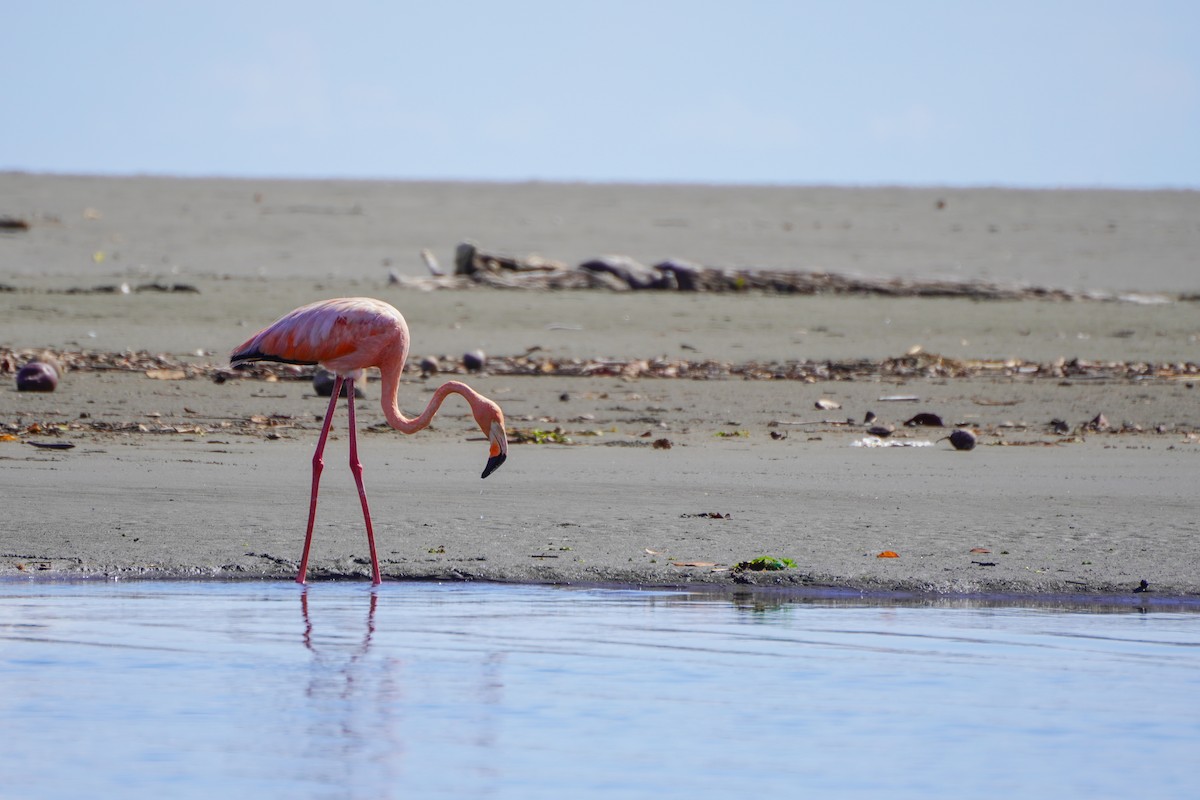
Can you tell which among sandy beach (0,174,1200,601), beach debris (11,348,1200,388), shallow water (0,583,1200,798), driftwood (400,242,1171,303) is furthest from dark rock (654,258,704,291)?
shallow water (0,583,1200,798)

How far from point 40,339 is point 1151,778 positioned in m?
12.0

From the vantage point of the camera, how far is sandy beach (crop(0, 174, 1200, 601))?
780 centimetres

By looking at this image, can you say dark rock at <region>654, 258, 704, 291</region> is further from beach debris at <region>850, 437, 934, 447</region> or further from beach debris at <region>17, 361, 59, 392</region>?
beach debris at <region>17, 361, 59, 392</region>

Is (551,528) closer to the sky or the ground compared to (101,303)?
closer to the ground

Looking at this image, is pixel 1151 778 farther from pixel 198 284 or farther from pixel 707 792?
pixel 198 284

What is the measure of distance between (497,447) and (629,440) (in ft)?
12.0

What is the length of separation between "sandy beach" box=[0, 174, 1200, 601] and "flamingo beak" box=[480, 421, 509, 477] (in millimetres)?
452

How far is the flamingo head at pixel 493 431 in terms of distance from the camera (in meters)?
7.60

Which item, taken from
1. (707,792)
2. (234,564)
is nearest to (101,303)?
(234,564)

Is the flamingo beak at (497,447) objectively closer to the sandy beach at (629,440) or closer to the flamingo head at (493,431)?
the flamingo head at (493,431)

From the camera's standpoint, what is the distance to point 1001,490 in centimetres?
946

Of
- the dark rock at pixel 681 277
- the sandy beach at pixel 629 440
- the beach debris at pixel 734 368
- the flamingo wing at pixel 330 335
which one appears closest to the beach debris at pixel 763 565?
the sandy beach at pixel 629 440

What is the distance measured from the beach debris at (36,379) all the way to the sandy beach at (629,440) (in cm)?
7

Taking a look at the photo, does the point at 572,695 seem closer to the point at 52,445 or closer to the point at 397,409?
the point at 397,409
